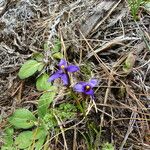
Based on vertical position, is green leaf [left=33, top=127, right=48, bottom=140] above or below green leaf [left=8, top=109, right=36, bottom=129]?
below

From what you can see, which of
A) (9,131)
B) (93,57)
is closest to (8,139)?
(9,131)

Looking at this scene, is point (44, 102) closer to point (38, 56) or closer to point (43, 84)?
point (43, 84)

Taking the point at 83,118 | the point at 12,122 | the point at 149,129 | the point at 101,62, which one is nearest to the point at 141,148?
the point at 149,129

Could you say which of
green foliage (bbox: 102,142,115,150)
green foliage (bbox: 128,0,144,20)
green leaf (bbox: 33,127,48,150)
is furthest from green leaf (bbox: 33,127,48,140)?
green foliage (bbox: 128,0,144,20)

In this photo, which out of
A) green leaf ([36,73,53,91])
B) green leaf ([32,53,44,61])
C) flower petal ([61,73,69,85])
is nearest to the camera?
flower petal ([61,73,69,85])

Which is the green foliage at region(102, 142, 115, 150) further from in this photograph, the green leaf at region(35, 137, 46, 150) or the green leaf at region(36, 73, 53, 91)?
the green leaf at region(36, 73, 53, 91)

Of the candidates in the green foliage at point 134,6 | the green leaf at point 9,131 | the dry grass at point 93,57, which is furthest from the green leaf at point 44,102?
the green foliage at point 134,6

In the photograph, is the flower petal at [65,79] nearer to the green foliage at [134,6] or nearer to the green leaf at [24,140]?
the green leaf at [24,140]
